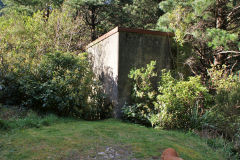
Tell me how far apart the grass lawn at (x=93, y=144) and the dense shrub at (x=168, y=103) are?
0.84 m

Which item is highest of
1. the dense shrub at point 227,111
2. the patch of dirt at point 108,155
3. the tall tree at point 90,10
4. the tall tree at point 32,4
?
the tall tree at point 32,4

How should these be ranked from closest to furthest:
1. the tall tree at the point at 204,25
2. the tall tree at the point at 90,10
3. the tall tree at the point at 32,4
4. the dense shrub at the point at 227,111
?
the dense shrub at the point at 227,111
the tall tree at the point at 204,25
the tall tree at the point at 90,10
the tall tree at the point at 32,4

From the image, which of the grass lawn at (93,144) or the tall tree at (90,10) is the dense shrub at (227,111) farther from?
the tall tree at (90,10)

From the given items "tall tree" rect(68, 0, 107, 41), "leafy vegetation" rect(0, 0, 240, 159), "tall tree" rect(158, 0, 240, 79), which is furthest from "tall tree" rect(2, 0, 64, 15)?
"tall tree" rect(158, 0, 240, 79)

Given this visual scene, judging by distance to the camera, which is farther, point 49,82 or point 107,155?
point 49,82

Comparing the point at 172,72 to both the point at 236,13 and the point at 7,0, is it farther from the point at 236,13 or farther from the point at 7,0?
the point at 7,0

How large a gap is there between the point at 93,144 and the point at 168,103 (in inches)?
103

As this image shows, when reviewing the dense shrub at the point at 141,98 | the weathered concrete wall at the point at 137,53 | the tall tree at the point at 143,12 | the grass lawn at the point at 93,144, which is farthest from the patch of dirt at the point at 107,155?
the tall tree at the point at 143,12

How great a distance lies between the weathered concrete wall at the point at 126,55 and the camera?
6484 millimetres

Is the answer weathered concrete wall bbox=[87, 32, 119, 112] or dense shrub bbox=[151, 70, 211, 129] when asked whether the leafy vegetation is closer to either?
dense shrub bbox=[151, 70, 211, 129]

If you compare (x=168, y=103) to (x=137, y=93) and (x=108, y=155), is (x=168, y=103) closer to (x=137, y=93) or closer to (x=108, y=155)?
(x=137, y=93)

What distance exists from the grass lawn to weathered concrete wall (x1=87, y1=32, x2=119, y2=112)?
2.19 meters

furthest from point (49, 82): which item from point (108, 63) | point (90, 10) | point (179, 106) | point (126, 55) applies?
point (90, 10)

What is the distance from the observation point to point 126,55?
257 inches
